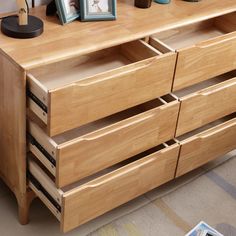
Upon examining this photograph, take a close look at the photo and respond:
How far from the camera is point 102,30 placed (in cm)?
179

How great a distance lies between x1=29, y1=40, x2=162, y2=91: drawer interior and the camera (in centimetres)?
177

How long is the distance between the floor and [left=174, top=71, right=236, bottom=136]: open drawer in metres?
0.32

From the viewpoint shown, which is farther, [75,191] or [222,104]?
[222,104]

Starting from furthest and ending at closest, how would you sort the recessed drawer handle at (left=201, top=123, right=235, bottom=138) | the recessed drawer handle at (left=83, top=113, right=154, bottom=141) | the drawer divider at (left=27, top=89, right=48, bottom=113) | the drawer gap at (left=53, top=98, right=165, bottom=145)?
the recessed drawer handle at (left=201, top=123, right=235, bottom=138) → the drawer gap at (left=53, top=98, right=165, bottom=145) → the recessed drawer handle at (left=83, top=113, right=154, bottom=141) → the drawer divider at (left=27, top=89, right=48, bottom=113)

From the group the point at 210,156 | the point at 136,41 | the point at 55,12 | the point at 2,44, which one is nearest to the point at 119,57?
the point at 136,41

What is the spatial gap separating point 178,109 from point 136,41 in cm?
32

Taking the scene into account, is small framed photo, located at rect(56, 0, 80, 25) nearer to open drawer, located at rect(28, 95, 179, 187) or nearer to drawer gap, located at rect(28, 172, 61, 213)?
open drawer, located at rect(28, 95, 179, 187)

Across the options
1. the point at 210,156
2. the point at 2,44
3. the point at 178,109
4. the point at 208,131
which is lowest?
the point at 210,156

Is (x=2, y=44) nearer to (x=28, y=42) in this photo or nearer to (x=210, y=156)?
(x=28, y=42)

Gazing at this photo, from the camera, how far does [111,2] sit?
6.05 ft

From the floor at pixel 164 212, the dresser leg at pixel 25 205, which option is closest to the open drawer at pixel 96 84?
the dresser leg at pixel 25 205

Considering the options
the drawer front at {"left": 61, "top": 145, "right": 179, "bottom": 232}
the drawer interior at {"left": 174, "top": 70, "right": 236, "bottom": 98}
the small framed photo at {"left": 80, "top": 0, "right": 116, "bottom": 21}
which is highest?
the small framed photo at {"left": 80, "top": 0, "right": 116, "bottom": 21}

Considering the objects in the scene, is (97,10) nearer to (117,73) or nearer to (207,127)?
(117,73)

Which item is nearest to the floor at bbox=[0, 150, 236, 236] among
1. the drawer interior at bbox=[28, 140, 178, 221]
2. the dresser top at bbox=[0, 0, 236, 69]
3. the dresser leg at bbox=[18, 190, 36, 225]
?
the dresser leg at bbox=[18, 190, 36, 225]
